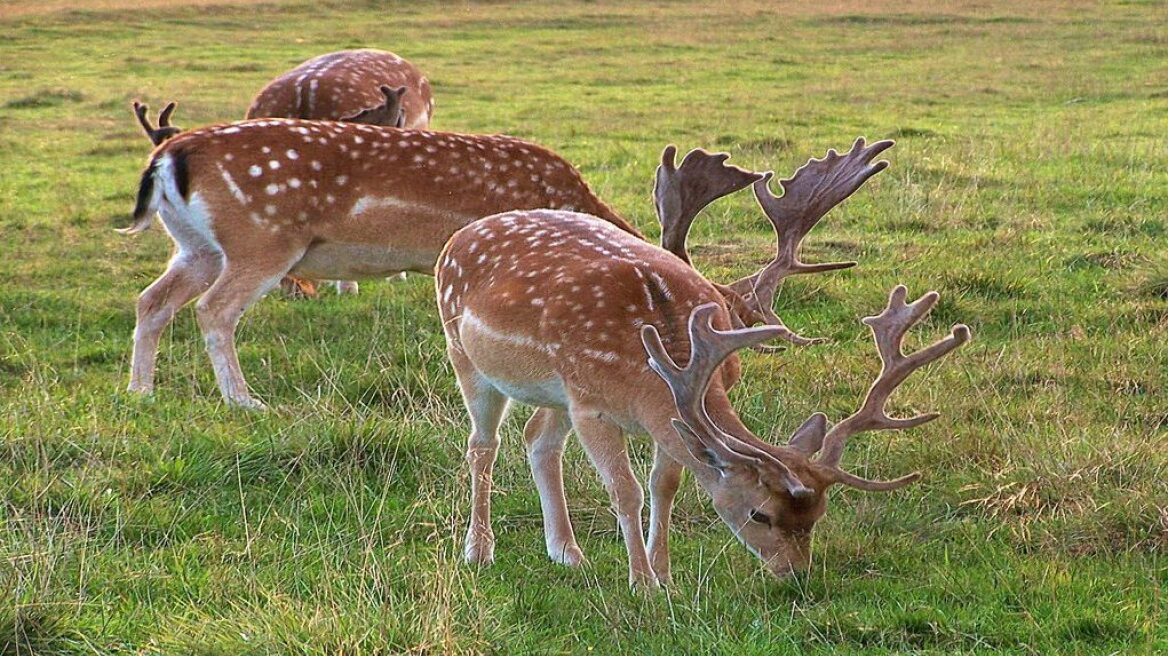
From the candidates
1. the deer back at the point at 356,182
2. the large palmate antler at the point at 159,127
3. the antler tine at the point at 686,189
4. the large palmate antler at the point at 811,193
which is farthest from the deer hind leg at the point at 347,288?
the large palmate antler at the point at 811,193

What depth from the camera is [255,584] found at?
14.1 ft

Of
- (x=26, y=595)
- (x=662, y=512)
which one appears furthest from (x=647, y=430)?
(x=26, y=595)

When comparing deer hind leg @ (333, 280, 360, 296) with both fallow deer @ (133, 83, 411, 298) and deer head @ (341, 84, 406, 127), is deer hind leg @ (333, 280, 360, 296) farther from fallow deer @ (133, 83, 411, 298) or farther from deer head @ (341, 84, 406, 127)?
deer head @ (341, 84, 406, 127)

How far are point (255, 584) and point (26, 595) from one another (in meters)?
0.64

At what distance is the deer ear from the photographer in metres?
4.33

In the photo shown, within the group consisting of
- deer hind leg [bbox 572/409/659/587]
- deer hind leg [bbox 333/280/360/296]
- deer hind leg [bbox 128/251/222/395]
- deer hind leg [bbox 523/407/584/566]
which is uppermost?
deer hind leg [bbox 572/409/659/587]

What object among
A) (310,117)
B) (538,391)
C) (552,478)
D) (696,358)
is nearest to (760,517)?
(696,358)

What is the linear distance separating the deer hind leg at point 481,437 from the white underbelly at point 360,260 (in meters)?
1.85

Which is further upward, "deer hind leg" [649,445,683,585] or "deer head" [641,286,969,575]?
"deer head" [641,286,969,575]

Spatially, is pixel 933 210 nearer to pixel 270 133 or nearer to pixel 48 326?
pixel 270 133

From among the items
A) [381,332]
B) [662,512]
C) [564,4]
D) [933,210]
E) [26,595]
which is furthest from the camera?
[564,4]

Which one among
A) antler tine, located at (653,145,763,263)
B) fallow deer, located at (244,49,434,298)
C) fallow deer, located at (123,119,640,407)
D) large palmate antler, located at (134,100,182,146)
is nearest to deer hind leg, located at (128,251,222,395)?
fallow deer, located at (123,119,640,407)

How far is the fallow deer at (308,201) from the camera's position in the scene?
22.1 feet

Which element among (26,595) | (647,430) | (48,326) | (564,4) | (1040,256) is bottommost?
(564,4)
